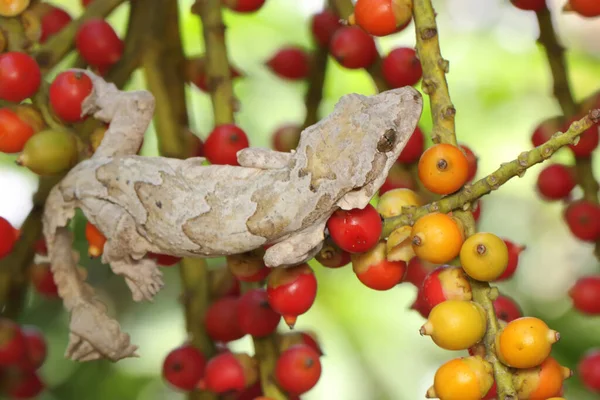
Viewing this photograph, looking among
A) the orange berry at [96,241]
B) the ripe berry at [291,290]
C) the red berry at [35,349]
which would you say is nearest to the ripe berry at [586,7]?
the ripe berry at [291,290]

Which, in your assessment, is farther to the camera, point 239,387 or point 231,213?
point 239,387

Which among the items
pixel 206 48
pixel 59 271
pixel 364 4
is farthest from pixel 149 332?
pixel 364 4

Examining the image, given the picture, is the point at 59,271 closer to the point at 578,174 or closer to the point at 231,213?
the point at 231,213

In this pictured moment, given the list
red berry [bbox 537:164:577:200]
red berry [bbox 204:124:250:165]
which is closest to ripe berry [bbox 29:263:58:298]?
red berry [bbox 204:124:250:165]

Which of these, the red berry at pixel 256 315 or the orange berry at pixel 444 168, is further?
the red berry at pixel 256 315

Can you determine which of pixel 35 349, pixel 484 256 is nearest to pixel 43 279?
pixel 35 349

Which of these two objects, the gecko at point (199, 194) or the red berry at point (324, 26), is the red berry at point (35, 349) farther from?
the red berry at point (324, 26)

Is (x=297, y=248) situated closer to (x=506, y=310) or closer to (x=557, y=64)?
(x=506, y=310)
